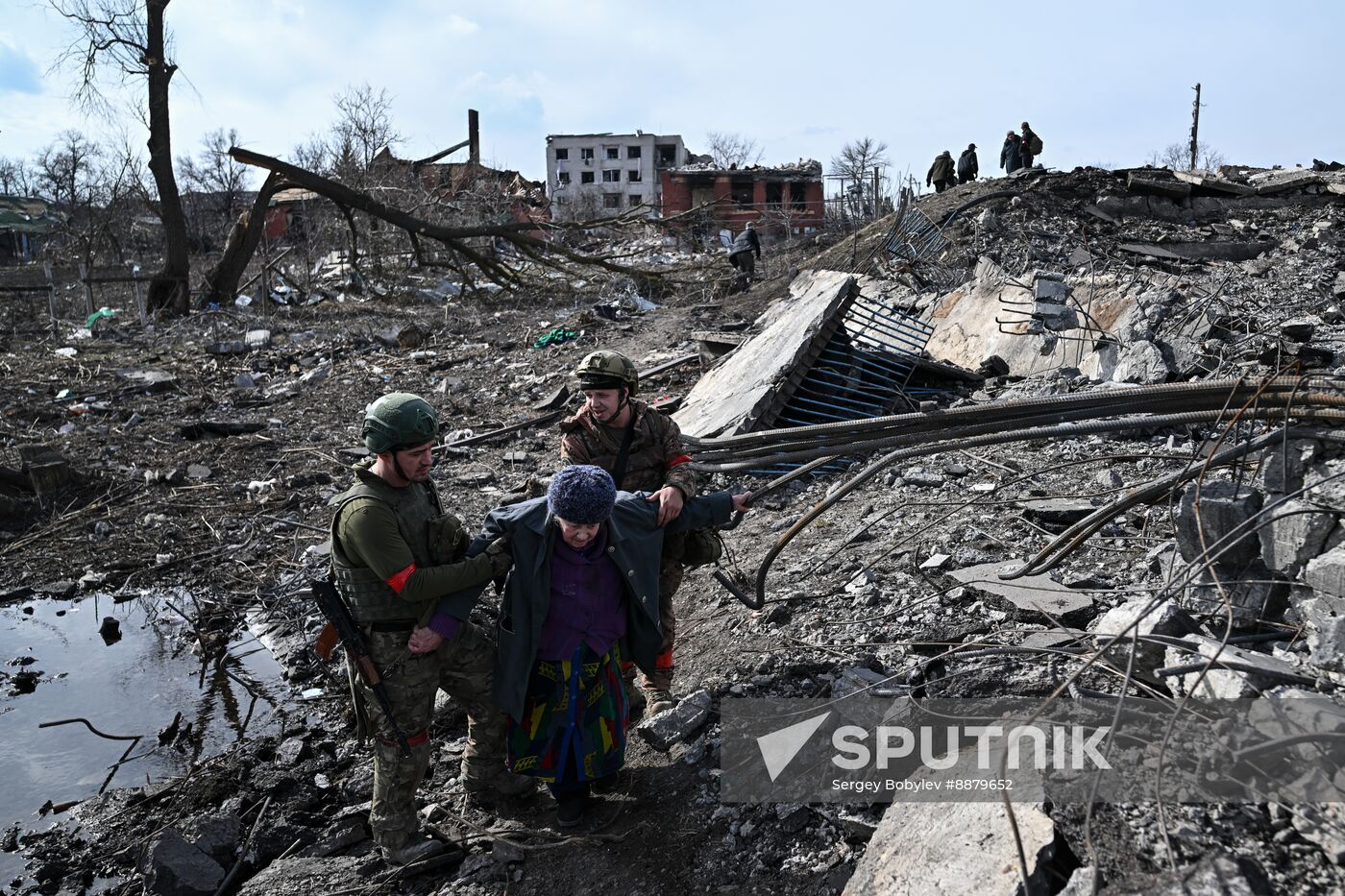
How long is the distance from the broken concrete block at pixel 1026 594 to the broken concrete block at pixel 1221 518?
1.36 feet

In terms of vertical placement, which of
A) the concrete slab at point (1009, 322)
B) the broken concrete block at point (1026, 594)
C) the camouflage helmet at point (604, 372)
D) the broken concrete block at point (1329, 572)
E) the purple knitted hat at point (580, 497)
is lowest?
the broken concrete block at point (1026, 594)

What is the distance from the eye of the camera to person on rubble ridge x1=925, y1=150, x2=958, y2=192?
15.8 metres

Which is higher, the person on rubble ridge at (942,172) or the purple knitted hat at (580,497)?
the person on rubble ridge at (942,172)

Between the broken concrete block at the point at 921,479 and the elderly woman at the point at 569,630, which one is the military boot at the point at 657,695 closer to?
the elderly woman at the point at 569,630

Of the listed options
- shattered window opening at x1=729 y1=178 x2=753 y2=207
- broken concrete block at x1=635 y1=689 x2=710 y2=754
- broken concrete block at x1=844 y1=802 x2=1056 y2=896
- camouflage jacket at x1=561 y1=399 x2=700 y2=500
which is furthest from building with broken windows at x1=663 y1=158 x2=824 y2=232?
broken concrete block at x1=844 y1=802 x2=1056 y2=896

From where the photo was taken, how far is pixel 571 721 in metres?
2.60

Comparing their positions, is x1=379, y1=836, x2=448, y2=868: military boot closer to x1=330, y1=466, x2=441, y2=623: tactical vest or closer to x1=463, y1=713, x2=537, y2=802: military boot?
x1=463, y1=713, x2=537, y2=802: military boot

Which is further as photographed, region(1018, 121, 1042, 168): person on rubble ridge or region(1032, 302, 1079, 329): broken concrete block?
region(1018, 121, 1042, 168): person on rubble ridge

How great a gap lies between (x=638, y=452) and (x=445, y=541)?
3.04 ft

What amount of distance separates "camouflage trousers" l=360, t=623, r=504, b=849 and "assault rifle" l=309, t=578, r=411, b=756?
2 centimetres

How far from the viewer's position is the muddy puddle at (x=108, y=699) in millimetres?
3641

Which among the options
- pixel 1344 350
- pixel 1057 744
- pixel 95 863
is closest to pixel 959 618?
pixel 1057 744

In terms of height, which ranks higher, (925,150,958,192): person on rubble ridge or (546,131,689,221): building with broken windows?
(546,131,689,221): building with broken windows

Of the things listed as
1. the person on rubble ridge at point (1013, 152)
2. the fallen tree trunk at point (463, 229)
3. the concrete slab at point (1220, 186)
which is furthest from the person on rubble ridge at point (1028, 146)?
the fallen tree trunk at point (463, 229)
